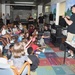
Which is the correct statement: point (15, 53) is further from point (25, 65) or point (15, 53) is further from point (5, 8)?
point (5, 8)

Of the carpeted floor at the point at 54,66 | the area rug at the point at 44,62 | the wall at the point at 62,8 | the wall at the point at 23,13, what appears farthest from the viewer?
the wall at the point at 23,13

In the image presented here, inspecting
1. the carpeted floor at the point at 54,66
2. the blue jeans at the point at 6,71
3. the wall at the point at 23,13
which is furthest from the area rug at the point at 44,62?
the wall at the point at 23,13

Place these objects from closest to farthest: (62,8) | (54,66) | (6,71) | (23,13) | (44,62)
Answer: (6,71) → (54,66) → (44,62) → (62,8) → (23,13)

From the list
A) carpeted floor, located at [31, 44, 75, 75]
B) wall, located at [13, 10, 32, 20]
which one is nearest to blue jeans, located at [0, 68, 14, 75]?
carpeted floor, located at [31, 44, 75, 75]

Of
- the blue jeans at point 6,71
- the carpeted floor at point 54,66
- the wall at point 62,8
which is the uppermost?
the wall at point 62,8

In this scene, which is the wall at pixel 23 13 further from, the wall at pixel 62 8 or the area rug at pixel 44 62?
the area rug at pixel 44 62

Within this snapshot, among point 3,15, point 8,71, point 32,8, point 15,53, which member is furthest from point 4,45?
point 32,8

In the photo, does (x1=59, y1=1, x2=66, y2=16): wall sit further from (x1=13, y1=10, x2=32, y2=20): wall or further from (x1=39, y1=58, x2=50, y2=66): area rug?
(x1=13, y1=10, x2=32, y2=20): wall

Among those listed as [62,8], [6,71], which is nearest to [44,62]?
[6,71]

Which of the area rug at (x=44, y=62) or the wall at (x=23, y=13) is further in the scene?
the wall at (x=23, y=13)

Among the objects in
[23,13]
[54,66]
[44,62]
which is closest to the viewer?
[54,66]

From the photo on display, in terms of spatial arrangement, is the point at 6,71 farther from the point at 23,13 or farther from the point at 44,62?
the point at 23,13

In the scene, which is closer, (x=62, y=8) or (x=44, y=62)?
(x=44, y=62)

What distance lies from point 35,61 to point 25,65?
592mm
